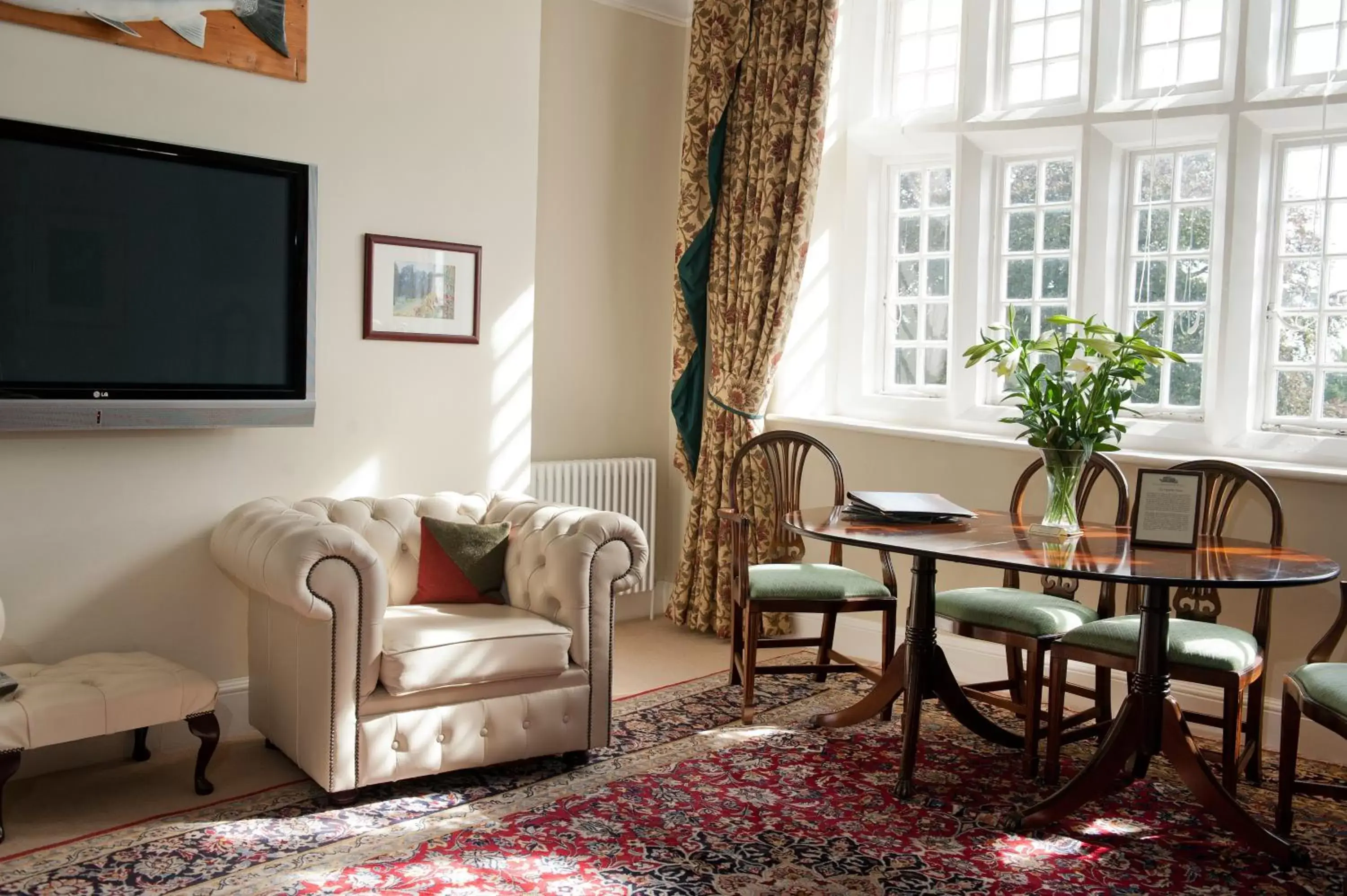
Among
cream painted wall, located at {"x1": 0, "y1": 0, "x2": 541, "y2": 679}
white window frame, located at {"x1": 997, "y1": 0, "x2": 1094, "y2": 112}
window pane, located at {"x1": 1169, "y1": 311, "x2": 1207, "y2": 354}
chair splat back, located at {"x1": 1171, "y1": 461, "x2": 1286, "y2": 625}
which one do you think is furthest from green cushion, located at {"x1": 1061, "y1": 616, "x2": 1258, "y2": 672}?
cream painted wall, located at {"x1": 0, "y1": 0, "x2": 541, "y2": 679}

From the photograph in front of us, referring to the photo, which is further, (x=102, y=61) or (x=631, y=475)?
(x=631, y=475)

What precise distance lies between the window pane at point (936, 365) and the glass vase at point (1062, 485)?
151 centimetres

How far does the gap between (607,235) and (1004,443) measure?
2052mm

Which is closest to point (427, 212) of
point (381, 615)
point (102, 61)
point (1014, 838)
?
point (102, 61)

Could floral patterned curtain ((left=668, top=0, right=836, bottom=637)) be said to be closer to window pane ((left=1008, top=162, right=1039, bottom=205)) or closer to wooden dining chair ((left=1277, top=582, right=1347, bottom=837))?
window pane ((left=1008, top=162, right=1039, bottom=205))

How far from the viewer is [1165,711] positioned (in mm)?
3223

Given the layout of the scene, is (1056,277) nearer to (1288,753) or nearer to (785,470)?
(785,470)

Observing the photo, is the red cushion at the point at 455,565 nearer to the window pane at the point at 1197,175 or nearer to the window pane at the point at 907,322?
the window pane at the point at 907,322

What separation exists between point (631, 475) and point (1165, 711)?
2764mm

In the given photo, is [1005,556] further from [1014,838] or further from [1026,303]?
[1026,303]

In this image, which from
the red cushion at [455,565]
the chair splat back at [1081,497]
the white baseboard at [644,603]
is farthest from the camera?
the white baseboard at [644,603]

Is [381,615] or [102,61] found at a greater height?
[102,61]

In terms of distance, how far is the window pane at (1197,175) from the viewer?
4.30 metres

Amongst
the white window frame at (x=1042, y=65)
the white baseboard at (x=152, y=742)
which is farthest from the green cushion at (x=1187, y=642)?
the white baseboard at (x=152, y=742)
